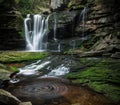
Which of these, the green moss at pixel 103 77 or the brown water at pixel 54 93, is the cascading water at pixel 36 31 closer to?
the green moss at pixel 103 77

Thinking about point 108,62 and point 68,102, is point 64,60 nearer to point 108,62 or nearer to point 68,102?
point 108,62

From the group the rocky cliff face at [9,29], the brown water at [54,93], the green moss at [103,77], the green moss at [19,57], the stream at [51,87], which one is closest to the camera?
the brown water at [54,93]

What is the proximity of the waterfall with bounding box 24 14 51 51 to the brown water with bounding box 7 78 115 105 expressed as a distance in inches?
499

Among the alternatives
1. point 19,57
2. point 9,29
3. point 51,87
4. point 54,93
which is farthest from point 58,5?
point 54,93

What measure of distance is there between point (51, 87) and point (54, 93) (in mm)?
1043

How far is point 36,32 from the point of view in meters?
26.8

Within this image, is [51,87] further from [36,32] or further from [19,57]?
[36,32]

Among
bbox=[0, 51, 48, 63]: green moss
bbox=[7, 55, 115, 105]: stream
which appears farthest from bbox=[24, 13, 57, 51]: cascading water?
bbox=[7, 55, 115, 105]: stream

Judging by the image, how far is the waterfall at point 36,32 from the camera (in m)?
26.2

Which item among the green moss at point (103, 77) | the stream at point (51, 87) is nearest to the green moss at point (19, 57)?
the stream at point (51, 87)

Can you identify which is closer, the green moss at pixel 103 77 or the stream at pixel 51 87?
the stream at pixel 51 87

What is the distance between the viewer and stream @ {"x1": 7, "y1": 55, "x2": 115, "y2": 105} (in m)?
10.6

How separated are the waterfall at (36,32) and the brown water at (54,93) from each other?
1267 cm

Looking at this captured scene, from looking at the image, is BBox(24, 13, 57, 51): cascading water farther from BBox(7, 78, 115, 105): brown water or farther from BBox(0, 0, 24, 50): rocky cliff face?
BBox(7, 78, 115, 105): brown water
